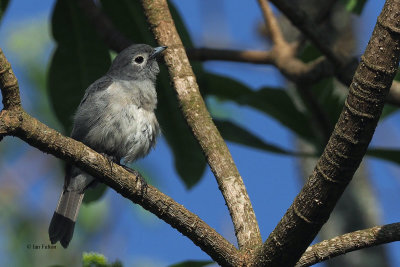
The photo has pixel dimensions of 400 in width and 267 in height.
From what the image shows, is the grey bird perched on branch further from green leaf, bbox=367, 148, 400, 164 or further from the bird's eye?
green leaf, bbox=367, 148, 400, 164

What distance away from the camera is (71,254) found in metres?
7.50

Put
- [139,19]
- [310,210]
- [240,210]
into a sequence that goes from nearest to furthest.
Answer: [310,210]
[240,210]
[139,19]

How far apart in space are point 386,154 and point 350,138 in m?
2.95

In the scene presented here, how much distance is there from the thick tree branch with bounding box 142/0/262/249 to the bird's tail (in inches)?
68.8

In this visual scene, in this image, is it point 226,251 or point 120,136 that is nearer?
point 226,251

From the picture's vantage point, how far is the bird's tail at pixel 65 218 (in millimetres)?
4957

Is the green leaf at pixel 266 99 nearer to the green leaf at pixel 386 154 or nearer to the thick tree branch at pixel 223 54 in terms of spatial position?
the thick tree branch at pixel 223 54

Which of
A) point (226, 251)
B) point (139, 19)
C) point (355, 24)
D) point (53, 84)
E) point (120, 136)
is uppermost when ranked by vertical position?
point (355, 24)

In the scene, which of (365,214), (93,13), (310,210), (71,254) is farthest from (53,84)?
(310,210)

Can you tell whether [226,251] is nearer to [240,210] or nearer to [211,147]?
[240,210]

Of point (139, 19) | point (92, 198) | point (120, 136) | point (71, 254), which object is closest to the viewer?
point (120, 136)

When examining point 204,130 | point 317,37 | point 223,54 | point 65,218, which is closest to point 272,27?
point 223,54

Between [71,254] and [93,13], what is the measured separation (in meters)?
3.37

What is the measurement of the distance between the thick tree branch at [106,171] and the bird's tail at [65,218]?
2035mm
